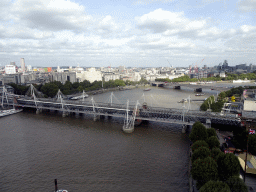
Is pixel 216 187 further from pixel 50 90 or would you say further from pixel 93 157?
pixel 50 90

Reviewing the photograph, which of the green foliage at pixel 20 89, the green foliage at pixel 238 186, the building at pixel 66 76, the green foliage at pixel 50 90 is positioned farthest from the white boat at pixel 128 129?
the building at pixel 66 76

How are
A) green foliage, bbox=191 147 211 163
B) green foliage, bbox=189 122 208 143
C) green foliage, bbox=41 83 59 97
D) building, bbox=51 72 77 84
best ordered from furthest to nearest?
1. building, bbox=51 72 77 84
2. green foliage, bbox=41 83 59 97
3. green foliage, bbox=189 122 208 143
4. green foliage, bbox=191 147 211 163

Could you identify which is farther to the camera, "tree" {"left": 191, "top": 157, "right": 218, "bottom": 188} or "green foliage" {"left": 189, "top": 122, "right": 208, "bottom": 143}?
"green foliage" {"left": 189, "top": 122, "right": 208, "bottom": 143}

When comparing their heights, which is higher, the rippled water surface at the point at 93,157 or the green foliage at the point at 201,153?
the green foliage at the point at 201,153

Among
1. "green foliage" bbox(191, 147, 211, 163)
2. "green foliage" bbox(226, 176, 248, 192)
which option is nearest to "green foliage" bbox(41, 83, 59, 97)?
"green foliage" bbox(191, 147, 211, 163)

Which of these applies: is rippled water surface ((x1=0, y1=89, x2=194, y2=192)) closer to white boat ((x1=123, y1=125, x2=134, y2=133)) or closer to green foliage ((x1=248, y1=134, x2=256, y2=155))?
white boat ((x1=123, y1=125, x2=134, y2=133))

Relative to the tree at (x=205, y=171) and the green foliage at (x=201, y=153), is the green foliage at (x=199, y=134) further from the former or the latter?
the tree at (x=205, y=171)
